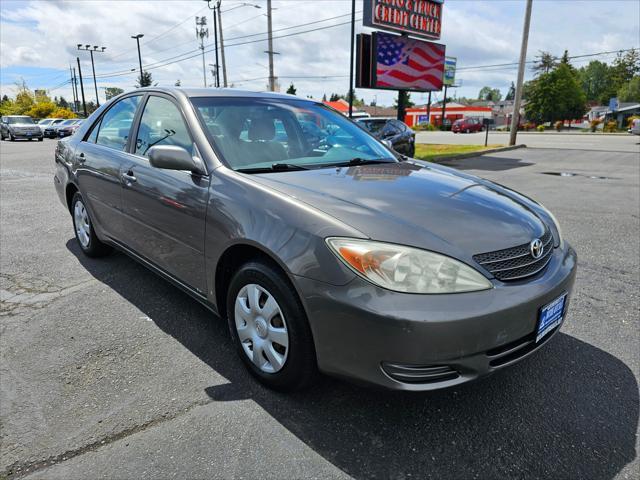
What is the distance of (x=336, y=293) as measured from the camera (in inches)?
75.8

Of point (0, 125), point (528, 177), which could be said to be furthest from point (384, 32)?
point (0, 125)

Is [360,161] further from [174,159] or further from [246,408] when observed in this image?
[246,408]

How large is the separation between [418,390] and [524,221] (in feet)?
3.72

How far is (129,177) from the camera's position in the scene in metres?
3.34

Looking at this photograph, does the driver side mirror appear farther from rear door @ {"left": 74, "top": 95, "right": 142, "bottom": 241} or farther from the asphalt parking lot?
the asphalt parking lot

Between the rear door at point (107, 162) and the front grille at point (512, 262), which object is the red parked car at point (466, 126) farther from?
the front grille at point (512, 262)

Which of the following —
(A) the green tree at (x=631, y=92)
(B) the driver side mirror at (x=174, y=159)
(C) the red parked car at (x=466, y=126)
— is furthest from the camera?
(A) the green tree at (x=631, y=92)

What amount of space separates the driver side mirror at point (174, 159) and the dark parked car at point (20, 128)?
1281 inches

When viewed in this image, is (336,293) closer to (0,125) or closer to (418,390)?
(418,390)

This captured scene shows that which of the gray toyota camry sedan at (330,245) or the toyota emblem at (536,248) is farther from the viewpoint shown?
the toyota emblem at (536,248)

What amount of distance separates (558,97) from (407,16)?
211 ft

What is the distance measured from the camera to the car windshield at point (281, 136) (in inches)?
110

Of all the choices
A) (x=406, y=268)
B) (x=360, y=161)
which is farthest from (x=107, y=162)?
(x=406, y=268)

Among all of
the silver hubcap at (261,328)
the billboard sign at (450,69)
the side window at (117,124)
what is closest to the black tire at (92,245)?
the side window at (117,124)
